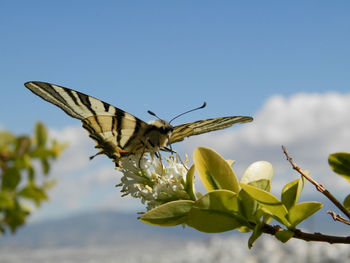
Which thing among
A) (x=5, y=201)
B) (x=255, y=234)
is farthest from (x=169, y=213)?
(x=5, y=201)

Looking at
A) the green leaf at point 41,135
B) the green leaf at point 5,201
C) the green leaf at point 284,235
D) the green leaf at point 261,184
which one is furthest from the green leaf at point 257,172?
the green leaf at point 41,135

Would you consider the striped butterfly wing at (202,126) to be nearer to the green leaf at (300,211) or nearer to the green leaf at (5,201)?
the green leaf at (300,211)

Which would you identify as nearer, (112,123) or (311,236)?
(311,236)

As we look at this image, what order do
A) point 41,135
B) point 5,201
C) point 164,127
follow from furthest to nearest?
point 41,135
point 5,201
point 164,127

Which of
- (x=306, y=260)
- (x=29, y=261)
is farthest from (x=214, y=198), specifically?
(x=29, y=261)

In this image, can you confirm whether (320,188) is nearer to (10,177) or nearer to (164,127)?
Result: (164,127)

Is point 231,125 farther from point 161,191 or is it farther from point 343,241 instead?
point 343,241

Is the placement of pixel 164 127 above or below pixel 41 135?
below
